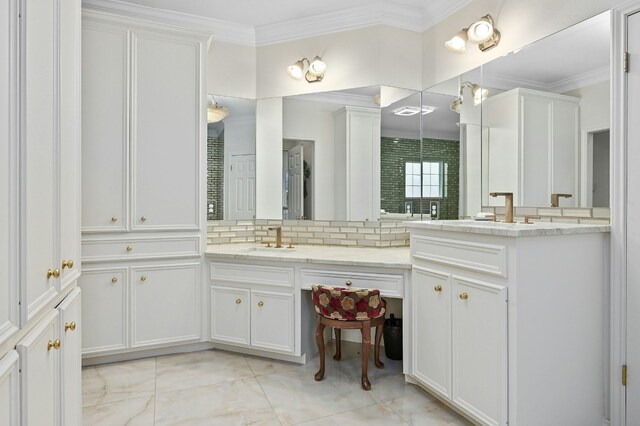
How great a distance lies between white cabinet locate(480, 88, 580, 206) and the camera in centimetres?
227

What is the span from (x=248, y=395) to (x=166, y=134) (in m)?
1.83

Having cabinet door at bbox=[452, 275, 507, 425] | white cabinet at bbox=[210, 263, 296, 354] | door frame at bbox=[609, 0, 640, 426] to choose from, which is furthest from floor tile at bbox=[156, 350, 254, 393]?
door frame at bbox=[609, 0, 640, 426]

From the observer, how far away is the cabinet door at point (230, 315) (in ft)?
9.86

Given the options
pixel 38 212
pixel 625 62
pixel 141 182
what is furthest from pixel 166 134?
pixel 625 62

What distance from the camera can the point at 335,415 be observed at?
88.4 inches

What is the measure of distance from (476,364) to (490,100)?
5.47 ft

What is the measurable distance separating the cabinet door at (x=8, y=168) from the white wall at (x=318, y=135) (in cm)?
246

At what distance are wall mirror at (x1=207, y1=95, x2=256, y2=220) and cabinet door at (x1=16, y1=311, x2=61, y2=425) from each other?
212cm

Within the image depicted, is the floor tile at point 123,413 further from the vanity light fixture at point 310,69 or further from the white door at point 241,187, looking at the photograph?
the vanity light fixture at point 310,69

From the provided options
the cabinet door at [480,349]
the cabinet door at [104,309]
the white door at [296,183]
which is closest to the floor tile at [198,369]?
the cabinet door at [104,309]

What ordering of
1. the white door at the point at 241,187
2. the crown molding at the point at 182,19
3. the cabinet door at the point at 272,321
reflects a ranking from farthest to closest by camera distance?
the white door at the point at 241,187
the crown molding at the point at 182,19
the cabinet door at the point at 272,321

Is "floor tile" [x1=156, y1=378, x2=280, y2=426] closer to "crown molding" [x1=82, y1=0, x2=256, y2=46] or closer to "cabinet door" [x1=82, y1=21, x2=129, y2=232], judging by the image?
"cabinet door" [x1=82, y1=21, x2=129, y2=232]

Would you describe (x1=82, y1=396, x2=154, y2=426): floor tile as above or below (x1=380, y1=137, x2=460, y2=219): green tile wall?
below

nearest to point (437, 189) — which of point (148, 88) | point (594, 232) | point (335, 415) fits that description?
point (594, 232)
